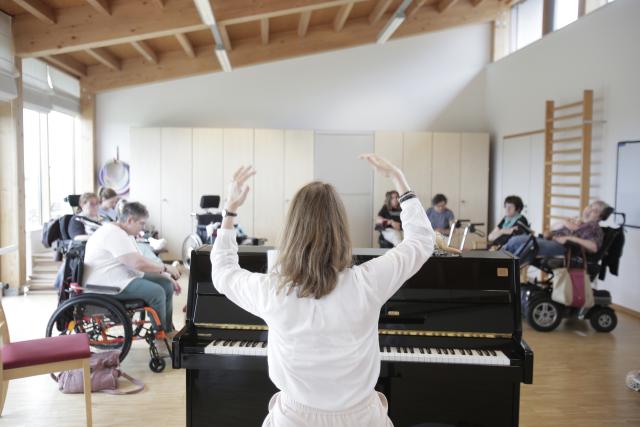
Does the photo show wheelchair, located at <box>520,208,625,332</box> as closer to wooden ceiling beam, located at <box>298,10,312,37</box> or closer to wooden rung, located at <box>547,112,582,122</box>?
wooden rung, located at <box>547,112,582,122</box>

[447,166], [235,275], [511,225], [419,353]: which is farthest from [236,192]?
[447,166]

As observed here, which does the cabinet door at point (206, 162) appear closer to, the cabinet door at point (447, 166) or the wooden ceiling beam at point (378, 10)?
the wooden ceiling beam at point (378, 10)

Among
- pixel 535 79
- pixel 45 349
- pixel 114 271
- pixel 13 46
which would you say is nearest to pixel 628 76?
pixel 535 79

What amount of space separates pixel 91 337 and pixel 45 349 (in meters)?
0.97

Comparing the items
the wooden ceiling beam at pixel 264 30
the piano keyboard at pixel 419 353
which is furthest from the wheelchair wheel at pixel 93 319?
the wooden ceiling beam at pixel 264 30

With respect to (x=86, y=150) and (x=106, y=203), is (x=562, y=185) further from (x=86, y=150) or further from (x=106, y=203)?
(x=86, y=150)

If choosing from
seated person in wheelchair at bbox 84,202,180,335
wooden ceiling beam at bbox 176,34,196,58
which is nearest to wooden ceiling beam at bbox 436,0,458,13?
wooden ceiling beam at bbox 176,34,196,58

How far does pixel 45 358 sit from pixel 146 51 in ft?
18.6

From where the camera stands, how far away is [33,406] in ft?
10.8

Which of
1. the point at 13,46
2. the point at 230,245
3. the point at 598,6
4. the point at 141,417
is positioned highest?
the point at 598,6

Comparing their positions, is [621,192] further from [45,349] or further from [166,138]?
[166,138]

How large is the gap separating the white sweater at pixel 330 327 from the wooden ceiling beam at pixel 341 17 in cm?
634

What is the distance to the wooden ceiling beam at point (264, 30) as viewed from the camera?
288 inches

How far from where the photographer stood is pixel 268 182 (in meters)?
8.55
